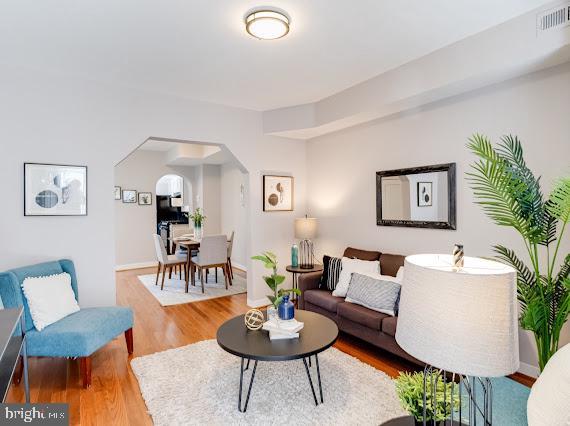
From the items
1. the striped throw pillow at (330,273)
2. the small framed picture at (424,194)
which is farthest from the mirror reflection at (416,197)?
the striped throw pillow at (330,273)

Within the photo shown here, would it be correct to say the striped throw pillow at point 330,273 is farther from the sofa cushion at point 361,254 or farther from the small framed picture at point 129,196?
the small framed picture at point 129,196

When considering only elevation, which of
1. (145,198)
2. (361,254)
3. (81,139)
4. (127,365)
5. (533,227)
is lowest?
(127,365)

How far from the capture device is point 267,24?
7.55ft

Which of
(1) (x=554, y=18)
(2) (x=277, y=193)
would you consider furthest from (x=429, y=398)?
(2) (x=277, y=193)

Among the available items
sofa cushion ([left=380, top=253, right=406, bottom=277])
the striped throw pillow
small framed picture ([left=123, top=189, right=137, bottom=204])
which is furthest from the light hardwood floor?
small framed picture ([left=123, top=189, right=137, bottom=204])

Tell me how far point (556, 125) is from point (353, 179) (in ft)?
7.07

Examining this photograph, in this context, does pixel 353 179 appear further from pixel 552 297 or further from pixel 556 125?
pixel 552 297

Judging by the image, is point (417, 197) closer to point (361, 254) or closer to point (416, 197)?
point (416, 197)

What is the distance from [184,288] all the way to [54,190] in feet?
9.21

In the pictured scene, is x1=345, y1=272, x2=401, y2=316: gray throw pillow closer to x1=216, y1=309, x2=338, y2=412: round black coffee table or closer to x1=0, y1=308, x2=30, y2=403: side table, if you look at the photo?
x1=216, y1=309, x2=338, y2=412: round black coffee table

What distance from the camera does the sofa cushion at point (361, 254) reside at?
3797 mm

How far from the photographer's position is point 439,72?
283 centimetres

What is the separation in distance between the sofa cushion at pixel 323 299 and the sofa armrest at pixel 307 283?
0.21ft

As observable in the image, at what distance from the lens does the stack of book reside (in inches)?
94.3
